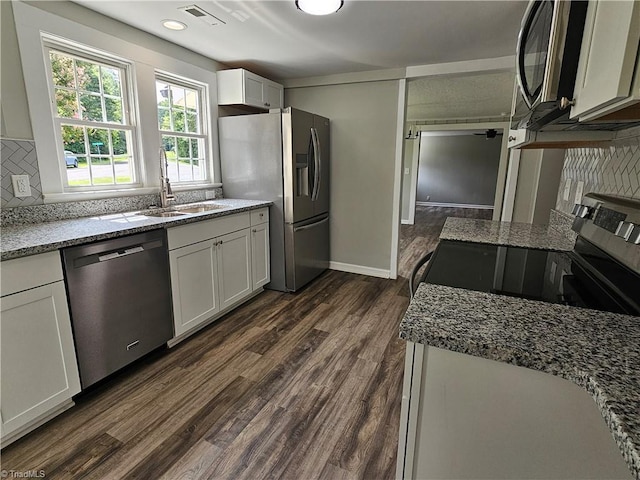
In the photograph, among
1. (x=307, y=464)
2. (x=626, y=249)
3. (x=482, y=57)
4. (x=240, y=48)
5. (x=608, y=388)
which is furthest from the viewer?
(x=482, y=57)

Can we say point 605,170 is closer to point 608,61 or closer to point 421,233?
point 608,61

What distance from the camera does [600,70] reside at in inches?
26.7

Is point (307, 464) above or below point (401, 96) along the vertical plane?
below

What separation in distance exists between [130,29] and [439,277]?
2805mm

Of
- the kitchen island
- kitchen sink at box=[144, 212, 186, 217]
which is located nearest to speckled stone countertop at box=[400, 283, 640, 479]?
the kitchen island

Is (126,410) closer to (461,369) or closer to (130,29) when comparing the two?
(461,369)

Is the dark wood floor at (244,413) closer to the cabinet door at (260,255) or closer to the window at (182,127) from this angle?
the cabinet door at (260,255)

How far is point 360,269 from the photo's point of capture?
396 centimetres

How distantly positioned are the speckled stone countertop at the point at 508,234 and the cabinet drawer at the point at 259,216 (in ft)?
5.65

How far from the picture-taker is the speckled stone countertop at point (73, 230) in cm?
146

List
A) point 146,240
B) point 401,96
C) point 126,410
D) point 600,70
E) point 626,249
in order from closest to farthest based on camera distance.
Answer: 1. point 600,70
2. point 626,249
3. point 126,410
4. point 146,240
5. point 401,96

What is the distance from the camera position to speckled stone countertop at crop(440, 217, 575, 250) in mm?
1535

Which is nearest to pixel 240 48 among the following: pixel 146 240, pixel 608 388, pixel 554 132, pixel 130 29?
pixel 130 29

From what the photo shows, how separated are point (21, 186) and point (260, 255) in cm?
178
